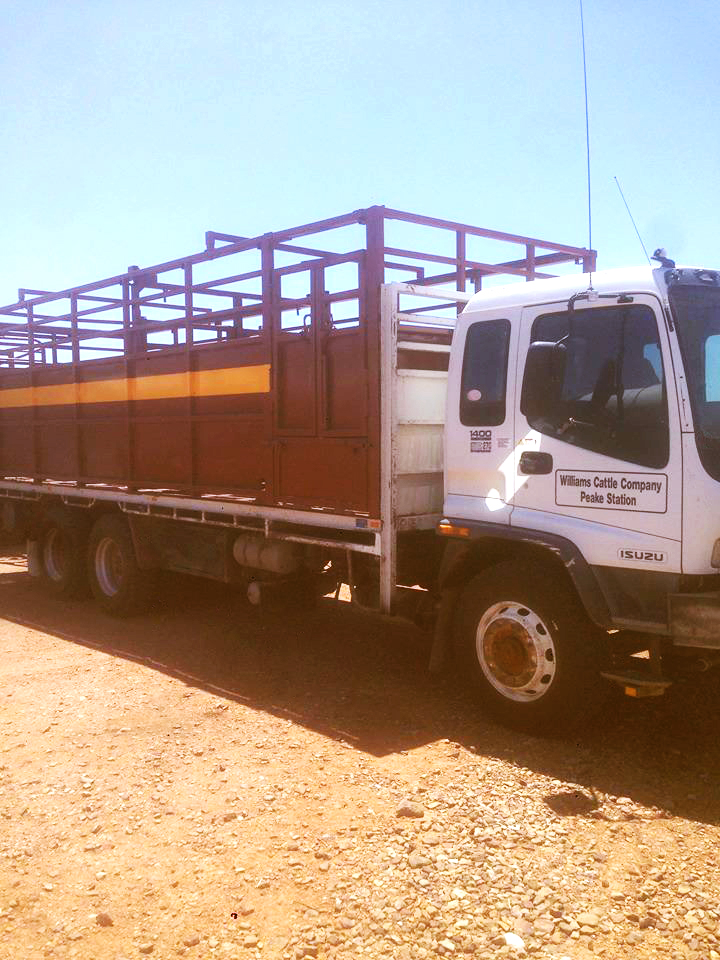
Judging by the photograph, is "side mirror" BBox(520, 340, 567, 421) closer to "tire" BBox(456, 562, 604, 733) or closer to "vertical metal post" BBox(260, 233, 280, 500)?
"tire" BBox(456, 562, 604, 733)

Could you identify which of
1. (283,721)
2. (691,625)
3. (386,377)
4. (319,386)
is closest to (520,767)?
(691,625)

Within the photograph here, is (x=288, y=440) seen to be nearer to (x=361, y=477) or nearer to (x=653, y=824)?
(x=361, y=477)

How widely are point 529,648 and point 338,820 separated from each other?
57.8 inches

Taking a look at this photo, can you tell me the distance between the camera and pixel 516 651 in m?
4.64

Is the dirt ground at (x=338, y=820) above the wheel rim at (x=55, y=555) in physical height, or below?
below

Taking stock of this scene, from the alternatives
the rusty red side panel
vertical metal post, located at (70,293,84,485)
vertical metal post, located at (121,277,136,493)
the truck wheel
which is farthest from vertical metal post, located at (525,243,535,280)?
vertical metal post, located at (70,293,84,485)

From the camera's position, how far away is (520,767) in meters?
4.29

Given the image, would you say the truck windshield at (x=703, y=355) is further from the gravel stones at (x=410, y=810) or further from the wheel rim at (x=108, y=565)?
the wheel rim at (x=108, y=565)

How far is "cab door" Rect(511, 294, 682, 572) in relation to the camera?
13.5ft

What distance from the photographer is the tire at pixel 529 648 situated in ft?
14.4

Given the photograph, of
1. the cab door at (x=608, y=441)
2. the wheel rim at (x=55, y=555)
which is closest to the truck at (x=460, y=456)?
the cab door at (x=608, y=441)

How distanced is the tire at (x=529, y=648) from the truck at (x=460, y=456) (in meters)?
0.01

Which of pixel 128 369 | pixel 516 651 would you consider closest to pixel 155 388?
pixel 128 369

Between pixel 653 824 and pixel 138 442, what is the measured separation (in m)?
5.56
